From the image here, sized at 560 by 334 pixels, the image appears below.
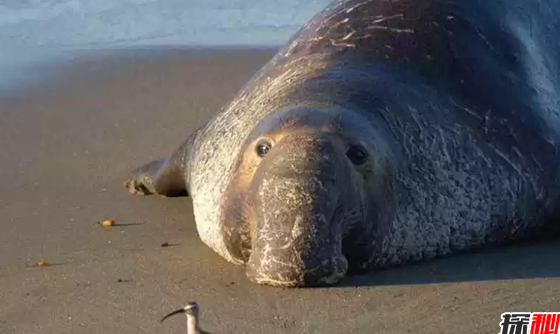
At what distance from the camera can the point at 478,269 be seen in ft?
19.2

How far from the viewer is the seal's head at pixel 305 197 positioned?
5.35 m

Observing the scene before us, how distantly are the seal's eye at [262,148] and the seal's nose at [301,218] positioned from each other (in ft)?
0.73

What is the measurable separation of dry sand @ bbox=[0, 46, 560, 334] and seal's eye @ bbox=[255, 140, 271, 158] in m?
0.53

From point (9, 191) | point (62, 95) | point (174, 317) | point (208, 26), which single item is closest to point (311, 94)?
point (174, 317)

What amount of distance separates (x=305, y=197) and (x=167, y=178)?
7.25 ft

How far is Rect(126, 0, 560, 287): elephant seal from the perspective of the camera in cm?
544

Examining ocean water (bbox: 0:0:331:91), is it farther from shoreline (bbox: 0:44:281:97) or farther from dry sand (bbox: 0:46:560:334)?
dry sand (bbox: 0:46:560:334)

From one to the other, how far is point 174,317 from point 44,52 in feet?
22.0

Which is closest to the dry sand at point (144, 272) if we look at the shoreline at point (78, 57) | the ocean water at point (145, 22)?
the shoreline at point (78, 57)

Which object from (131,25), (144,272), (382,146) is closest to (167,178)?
(144,272)

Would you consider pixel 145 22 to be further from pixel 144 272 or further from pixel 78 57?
pixel 144 272

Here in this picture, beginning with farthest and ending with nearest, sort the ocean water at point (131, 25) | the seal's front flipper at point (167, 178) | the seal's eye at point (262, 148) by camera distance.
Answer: the ocean water at point (131, 25) < the seal's front flipper at point (167, 178) < the seal's eye at point (262, 148)

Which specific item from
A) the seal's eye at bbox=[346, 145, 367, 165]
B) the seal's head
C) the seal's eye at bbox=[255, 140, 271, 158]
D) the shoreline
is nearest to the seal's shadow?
the seal's head

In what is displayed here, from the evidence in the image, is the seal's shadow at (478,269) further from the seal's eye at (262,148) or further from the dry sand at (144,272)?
the seal's eye at (262,148)
